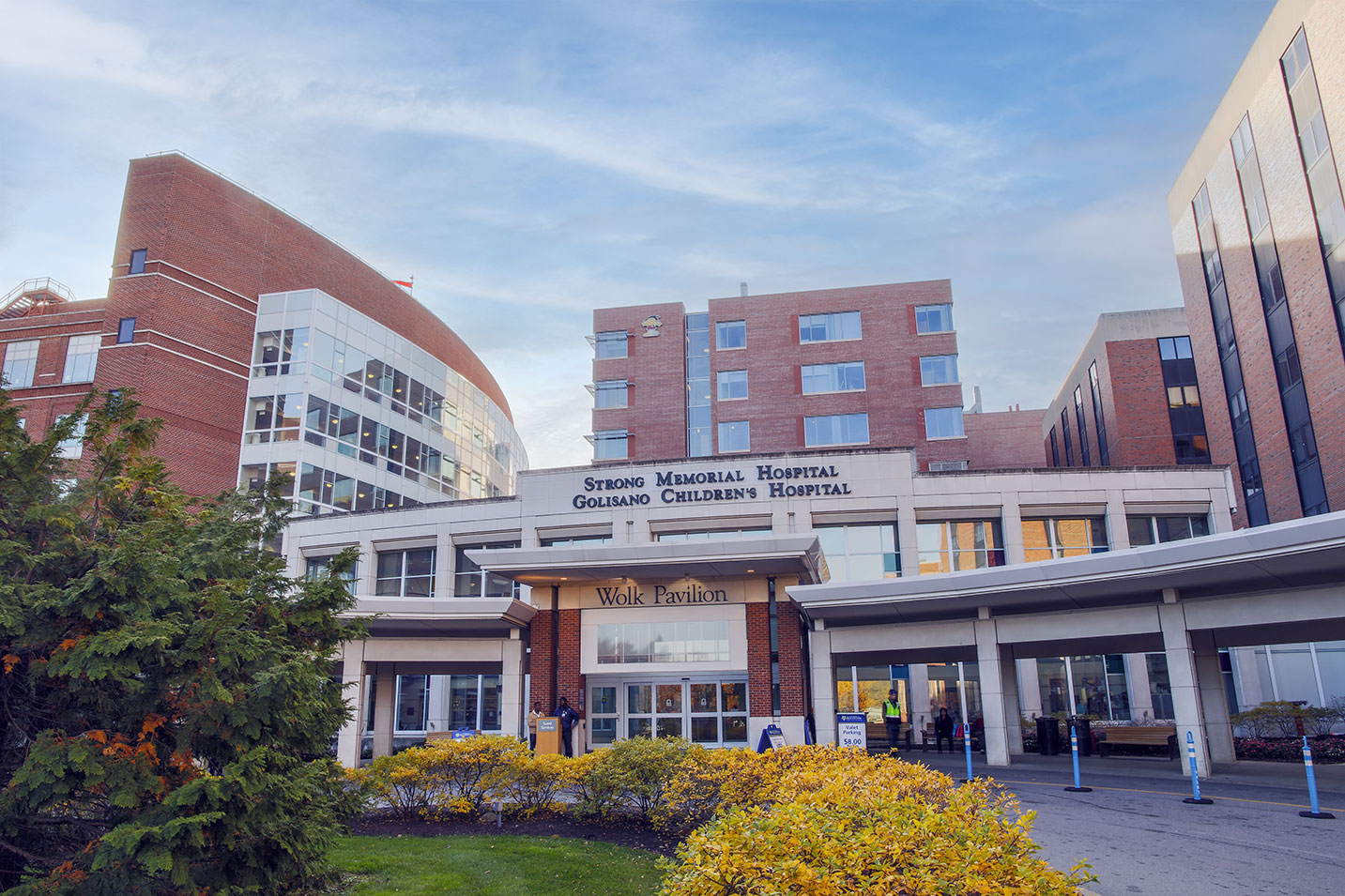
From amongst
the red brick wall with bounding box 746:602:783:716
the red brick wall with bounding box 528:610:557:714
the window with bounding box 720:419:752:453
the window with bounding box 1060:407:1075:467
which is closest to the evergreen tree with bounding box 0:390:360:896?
the red brick wall with bounding box 746:602:783:716

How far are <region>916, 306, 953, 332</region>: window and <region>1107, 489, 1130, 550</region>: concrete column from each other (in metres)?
17.6

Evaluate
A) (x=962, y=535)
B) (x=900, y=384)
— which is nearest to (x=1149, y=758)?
(x=962, y=535)

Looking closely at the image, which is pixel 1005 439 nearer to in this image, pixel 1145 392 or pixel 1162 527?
pixel 1145 392

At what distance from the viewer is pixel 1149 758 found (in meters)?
27.0

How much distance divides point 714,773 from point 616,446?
41.0 meters

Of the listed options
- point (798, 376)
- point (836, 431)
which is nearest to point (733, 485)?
point (836, 431)

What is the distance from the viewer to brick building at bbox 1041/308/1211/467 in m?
52.4

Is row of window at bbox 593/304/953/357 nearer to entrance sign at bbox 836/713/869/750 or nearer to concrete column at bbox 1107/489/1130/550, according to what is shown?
concrete column at bbox 1107/489/1130/550

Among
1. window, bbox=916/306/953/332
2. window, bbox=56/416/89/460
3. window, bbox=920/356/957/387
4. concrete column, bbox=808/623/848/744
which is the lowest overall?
concrete column, bbox=808/623/848/744

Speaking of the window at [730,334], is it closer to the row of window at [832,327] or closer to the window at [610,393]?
the row of window at [832,327]

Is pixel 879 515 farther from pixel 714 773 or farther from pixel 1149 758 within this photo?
pixel 714 773

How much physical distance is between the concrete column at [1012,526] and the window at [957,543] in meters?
0.77

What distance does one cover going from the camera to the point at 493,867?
11602 mm

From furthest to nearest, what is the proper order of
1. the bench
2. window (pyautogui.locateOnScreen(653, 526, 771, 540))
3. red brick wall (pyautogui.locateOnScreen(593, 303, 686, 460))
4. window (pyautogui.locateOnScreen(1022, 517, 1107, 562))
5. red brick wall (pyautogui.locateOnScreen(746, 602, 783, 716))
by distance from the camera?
1. red brick wall (pyautogui.locateOnScreen(593, 303, 686, 460))
2. window (pyautogui.locateOnScreen(1022, 517, 1107, 562))
3. window (pyautogui.locateOnScreen(653, 526, 771, 540))
4. the bench
5. red brick wall (pyautogui.locateOnScreen(746, 602, 783, 716))
